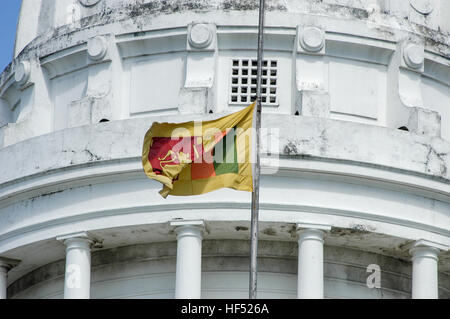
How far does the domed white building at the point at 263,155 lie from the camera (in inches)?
1581

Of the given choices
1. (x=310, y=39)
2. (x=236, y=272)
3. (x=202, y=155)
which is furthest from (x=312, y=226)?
(x=202, y=155)

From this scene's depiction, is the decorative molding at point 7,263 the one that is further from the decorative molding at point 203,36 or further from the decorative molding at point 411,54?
the decorative molding at point 411,54

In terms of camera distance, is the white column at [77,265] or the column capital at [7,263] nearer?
the white column at [77,265]

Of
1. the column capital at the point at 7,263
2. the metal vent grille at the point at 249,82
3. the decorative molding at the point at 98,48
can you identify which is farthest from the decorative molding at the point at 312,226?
the column capital at the point at 7,263

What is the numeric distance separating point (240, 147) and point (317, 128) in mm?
6211

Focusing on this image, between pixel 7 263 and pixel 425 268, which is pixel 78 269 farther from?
pixel 425 268

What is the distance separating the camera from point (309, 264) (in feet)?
130

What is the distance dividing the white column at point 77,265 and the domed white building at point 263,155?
0.04m

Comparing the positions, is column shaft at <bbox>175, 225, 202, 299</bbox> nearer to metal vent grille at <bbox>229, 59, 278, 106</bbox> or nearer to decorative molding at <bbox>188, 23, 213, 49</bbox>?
metal vent grille at <bbox>229, 59, 278, 106</bbox>

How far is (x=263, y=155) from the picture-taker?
130ft

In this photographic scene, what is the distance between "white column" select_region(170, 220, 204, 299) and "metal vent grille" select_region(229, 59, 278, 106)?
3.45 m
